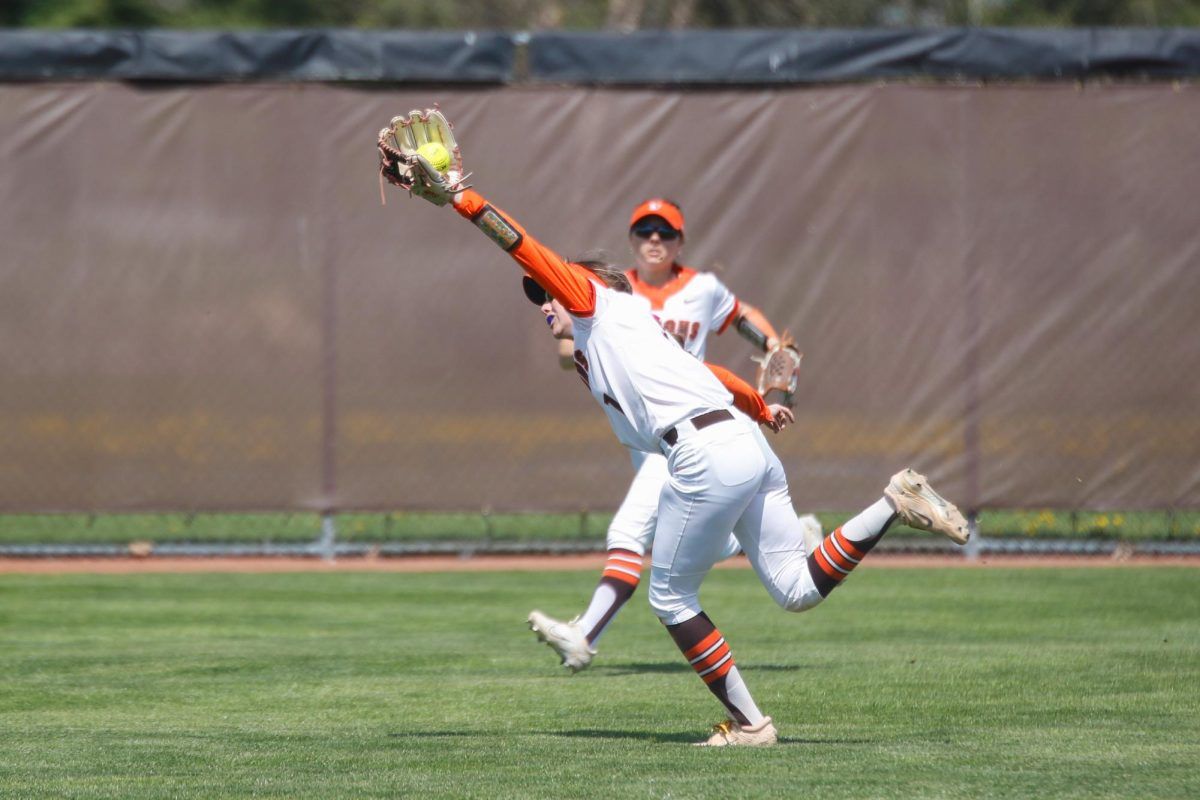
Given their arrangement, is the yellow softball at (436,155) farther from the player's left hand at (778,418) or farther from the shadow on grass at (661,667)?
the shadow on grass at (661,667)

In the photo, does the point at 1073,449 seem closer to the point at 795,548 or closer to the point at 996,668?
the point at 996,668

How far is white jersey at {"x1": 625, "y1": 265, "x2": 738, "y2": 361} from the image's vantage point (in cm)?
838

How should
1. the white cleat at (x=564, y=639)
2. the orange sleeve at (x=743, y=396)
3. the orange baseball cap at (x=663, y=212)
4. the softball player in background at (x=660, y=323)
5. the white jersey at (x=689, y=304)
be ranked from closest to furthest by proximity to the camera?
the orange sleeve at (x=743, y=396) < the white cleat at (x=564, y=639) < the softball player in background at (x=660, y=323) < the orange baseball cap at (x=663, y=212) < the white jersey at (x=689, y=304)

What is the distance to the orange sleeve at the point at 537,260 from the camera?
5.67 metres

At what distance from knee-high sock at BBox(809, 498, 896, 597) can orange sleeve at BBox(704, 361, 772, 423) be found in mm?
714

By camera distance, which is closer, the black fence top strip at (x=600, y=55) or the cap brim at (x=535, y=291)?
the cap brim at (x=535, y=291)

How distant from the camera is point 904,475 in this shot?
581 centimetres

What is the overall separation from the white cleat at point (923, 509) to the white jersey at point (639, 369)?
2.20ft

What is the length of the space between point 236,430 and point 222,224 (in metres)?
1.46

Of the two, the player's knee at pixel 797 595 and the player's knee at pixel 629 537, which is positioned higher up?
the player's knee at pixel 797 595

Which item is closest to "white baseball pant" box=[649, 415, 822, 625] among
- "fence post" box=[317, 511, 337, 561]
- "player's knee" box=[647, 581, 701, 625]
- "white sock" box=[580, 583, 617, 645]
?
"player's knee" box=[647, 581, 701, 625]

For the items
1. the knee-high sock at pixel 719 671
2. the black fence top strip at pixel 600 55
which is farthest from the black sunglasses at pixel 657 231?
the black fence top strip at pixel 600 55

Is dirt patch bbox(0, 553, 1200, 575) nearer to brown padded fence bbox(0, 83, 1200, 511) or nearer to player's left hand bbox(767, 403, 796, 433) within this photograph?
brown padded fence bbox(0, 83, 1200, 511)

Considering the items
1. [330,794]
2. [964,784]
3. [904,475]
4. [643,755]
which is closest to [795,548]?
[904,475]
